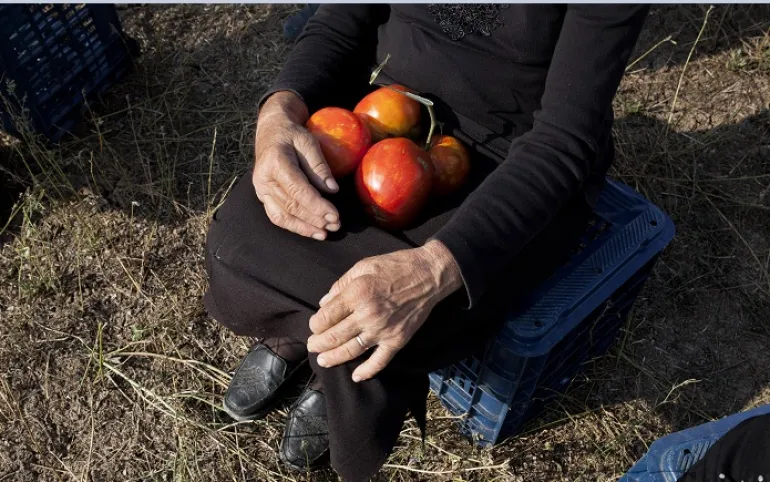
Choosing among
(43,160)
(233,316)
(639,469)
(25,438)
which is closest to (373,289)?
(233,316)

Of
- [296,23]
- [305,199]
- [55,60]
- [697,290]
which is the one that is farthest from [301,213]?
[296,23]

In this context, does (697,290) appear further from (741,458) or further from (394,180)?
(394,180)

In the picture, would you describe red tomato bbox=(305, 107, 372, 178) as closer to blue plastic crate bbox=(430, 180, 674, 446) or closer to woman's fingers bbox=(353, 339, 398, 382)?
woman's fingers bbox=(353, 339, 398, 382)

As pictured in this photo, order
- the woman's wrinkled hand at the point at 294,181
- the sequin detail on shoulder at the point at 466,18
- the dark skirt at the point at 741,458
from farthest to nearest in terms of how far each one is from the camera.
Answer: the sequin detail on shoulder at the point at 466,18
the woman's wrinkled hand at the point at 294,181
the dark skirt at the point at 741,458

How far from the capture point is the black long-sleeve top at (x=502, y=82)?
1464 mm

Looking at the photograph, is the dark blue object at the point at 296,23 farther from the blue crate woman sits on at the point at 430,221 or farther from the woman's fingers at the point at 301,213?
the woman's fingers at the point at 301,213

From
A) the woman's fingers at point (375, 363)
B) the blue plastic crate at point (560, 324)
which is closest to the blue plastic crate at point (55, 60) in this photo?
the woman's fingers at point (375, 363)

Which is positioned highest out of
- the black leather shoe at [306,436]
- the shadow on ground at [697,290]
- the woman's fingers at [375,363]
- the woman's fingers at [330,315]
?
the woman's fingers at [330,315]

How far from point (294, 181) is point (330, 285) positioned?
0.25 metres

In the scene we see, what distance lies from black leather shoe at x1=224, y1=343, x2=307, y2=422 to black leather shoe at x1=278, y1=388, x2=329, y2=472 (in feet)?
0.32

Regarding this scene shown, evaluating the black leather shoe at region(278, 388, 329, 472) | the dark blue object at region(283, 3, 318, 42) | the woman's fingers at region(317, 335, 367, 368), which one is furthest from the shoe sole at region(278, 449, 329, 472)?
the dark blue object at region(283, 3, 318, 42)

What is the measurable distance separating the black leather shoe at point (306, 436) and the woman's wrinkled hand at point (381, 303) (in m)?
0.61

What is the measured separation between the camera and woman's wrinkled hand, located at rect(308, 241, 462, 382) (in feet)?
4.60

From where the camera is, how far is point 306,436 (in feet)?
6.53
